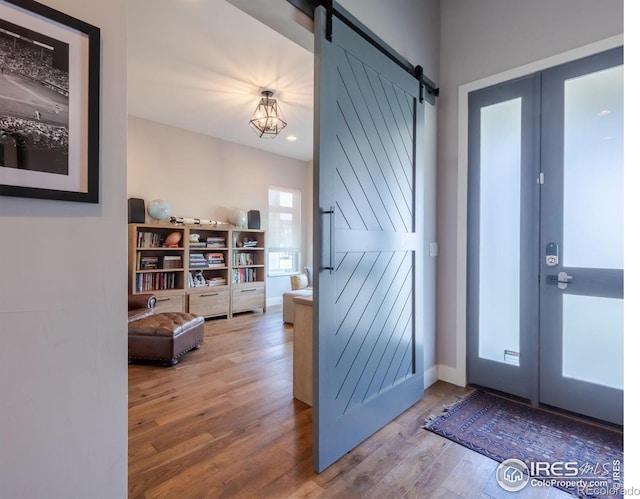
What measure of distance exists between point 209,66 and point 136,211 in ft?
7.35

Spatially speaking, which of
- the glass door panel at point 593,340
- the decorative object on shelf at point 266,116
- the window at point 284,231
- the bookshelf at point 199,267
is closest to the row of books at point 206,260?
the bookshelf at point 199,267

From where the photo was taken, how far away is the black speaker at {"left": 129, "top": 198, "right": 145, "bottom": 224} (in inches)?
165

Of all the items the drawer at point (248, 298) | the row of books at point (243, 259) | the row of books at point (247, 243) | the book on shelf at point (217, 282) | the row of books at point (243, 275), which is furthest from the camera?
the row of books at point (247, 243)

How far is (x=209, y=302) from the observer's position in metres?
4.76

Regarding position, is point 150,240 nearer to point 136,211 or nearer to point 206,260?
point 136,211

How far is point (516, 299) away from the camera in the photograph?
2.36 metres

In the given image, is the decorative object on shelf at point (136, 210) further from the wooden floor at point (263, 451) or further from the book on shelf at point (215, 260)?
the wooden floor at point (263, 451)

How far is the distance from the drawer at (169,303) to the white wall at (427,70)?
3.48 metres

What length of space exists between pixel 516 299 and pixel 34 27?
288 centimetres

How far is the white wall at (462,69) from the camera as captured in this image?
2221 millimetres

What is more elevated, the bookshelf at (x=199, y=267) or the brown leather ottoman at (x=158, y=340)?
the bookshelf at (x=199, y=267)

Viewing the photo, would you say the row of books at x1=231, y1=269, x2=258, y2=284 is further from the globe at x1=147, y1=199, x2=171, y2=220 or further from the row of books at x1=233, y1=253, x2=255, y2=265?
the globe at x1=147, y1=199, x2=171, y2=220

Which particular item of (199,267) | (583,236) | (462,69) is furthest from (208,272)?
(583,236)
